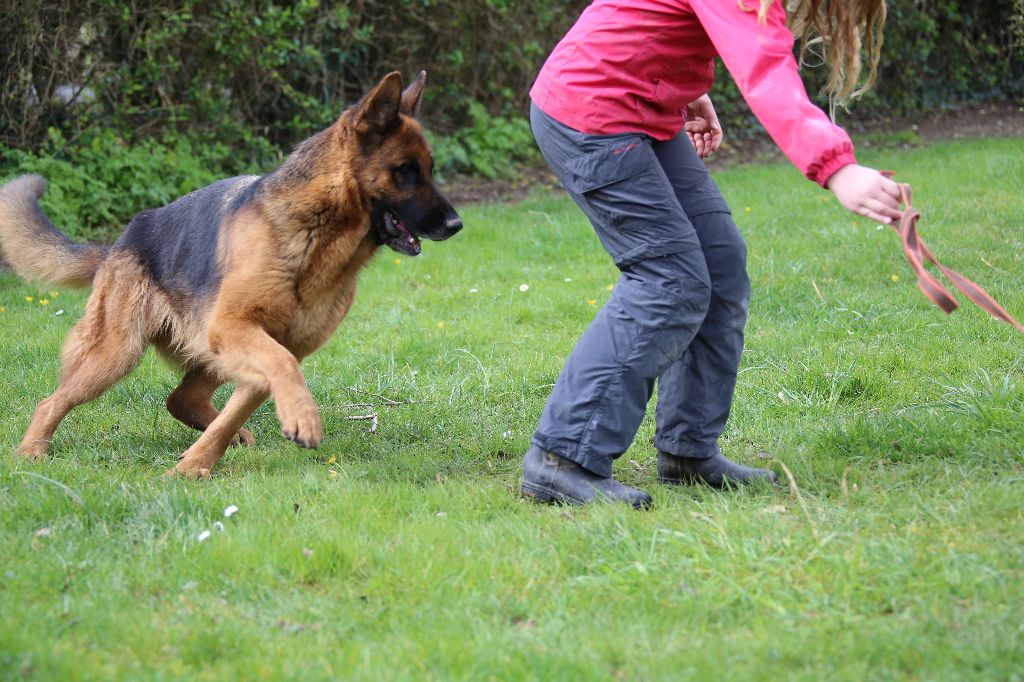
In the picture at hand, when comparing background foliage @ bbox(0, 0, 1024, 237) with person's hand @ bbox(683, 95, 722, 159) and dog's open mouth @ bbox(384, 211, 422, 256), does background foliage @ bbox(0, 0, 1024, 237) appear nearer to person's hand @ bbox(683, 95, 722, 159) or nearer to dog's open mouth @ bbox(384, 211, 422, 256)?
dog's open mouth @ bbox(384, 211, 422, 256)

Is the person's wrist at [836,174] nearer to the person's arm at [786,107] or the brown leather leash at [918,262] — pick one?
the person's arm at [786,107]

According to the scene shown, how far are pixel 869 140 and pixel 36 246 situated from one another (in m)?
11.1

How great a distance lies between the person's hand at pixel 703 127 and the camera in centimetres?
456

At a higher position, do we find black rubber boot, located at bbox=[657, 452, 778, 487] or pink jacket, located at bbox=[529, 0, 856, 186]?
pink jacket, located at bbox=[529, 0, 856, 186]

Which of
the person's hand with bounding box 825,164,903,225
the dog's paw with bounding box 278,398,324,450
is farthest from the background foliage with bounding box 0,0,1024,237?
the person's hand with bounding box 825,164,903,225

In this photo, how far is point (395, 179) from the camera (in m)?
4.74

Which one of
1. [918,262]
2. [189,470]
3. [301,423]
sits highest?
[918,262]

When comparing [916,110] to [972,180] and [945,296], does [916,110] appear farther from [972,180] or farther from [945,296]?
[945,296]

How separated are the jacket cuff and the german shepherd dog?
2022mm

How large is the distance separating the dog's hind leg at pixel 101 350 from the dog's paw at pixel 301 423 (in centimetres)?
129

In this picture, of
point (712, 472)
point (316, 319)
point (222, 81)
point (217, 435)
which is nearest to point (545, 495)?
point (712, 472)

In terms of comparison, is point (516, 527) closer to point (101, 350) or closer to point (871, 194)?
point (871, 194)

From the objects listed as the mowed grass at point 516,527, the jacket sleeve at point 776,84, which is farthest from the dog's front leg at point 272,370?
the jacket sleeve at point 776,84

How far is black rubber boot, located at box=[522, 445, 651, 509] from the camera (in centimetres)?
397
